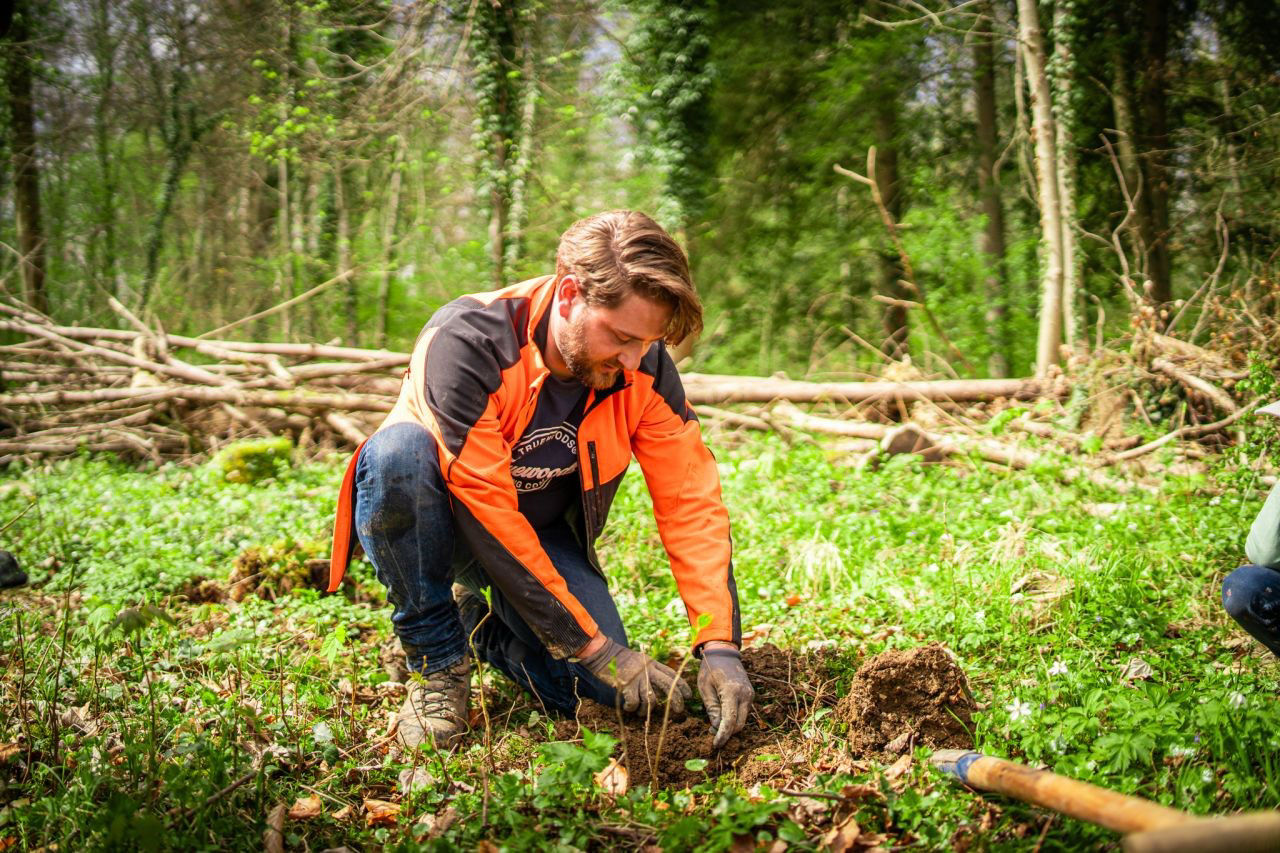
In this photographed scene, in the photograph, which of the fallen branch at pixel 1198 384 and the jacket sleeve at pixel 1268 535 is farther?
the fallen branch at pixel 1198 384

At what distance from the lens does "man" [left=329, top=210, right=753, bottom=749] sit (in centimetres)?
239

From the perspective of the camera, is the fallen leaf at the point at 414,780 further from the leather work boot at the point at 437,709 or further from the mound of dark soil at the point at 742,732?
the mound of dark soil at the point at 742,732

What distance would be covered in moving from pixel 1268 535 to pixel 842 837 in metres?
1.46

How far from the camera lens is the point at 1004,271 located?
1087 cm

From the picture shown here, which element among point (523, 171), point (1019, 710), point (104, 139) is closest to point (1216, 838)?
point (1019, 710)

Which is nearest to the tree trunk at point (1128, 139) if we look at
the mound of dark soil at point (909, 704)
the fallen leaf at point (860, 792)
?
the mound of dark soil at point (909, 704)

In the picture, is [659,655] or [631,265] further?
[659,655]

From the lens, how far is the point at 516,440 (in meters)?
2.61

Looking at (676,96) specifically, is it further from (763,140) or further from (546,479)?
(546,479)

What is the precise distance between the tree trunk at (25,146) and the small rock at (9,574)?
10293 millimetres

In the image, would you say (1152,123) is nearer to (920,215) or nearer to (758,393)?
(920,215)

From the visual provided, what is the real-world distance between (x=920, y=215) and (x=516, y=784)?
987 centimetres

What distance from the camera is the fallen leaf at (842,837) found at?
183cm

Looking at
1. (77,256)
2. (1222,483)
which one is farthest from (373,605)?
(77,256)
